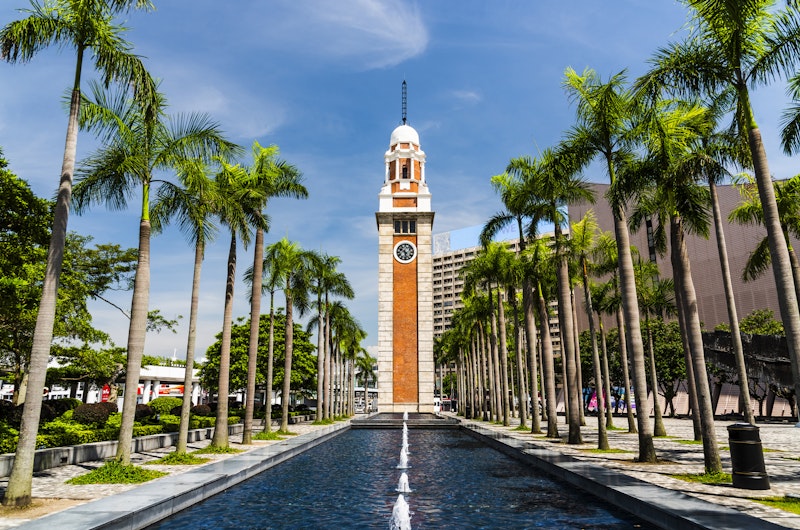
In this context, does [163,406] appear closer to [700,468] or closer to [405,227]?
[700,468]

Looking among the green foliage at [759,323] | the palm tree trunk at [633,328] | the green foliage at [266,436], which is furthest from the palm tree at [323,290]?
the green foliage at [759,323]

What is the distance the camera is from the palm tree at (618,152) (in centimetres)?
1582

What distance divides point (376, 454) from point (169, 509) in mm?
11650

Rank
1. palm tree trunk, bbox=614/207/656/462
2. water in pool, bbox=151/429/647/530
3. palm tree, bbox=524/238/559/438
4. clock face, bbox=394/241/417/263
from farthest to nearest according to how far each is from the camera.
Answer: clock face, bbox=394/241/417/263
palm tree, bbox=524/238/559/438
palm tree trunk, bbox=614/207/656/462
water in pool, bbox=151/429/647/530

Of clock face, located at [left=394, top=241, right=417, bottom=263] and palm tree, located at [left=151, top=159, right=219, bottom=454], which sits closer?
palm tree, located at [left=151, top=159, right=219, bottom=454]

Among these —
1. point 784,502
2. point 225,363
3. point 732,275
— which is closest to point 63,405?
point 225,363

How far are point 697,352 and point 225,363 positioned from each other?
16.2 meters

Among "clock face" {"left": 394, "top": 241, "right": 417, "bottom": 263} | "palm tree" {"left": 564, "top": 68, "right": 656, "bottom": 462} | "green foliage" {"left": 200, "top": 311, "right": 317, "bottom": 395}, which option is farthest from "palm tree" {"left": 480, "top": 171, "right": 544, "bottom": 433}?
"clock face" {"left": 394, "top": 241, "right": 417, "bottom": 263}

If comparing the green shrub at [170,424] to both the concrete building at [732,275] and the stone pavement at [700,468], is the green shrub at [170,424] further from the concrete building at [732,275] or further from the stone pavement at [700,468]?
the concrete building at [732,275]

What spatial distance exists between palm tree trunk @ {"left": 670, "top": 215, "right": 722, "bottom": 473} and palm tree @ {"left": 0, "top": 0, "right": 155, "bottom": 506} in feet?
46.3

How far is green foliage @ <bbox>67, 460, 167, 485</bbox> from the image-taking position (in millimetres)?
12141

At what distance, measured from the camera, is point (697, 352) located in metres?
14.1

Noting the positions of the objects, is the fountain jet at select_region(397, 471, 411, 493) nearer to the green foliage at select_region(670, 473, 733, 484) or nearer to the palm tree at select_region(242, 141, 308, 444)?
the green foliage at select_region(670, 473, 733, 484)

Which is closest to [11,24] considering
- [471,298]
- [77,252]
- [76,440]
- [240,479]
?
[240,479]
